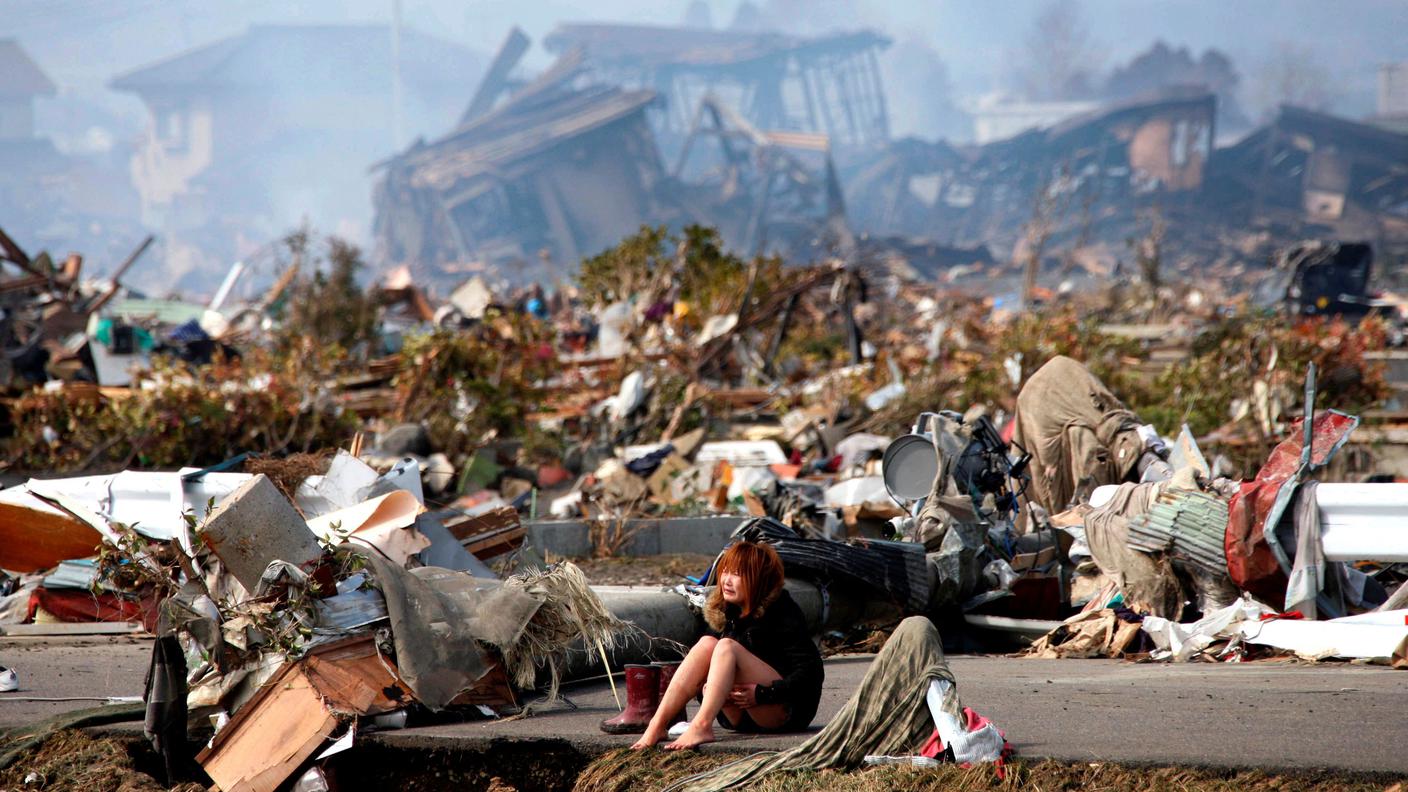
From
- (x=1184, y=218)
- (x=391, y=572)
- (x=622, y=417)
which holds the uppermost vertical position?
(x=391, y=572)

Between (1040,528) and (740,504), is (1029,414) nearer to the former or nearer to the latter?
(1040,528)

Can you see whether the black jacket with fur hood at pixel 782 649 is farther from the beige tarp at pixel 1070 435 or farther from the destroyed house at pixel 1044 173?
the destroyed house at pixel 1044 173

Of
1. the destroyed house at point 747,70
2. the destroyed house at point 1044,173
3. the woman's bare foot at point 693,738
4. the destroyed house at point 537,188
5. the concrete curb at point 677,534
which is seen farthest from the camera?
the destroyed house at point 747,70

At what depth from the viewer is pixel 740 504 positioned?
10352 mm

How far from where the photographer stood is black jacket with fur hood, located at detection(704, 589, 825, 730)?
A: 4.52 m

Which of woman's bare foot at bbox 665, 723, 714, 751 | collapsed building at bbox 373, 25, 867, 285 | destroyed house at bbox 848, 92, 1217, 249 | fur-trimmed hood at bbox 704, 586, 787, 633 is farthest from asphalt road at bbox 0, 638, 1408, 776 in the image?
collapsed building at bbox 373, 25, 867, 285

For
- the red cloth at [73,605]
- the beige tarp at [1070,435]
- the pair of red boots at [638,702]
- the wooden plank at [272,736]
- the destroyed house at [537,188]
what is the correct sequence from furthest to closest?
the destroyed house at [537,188], the beige tarp at [1070,435], the red cloth at [73,605], the pair of red boots at [638,702], the wooden plank at [272,736]

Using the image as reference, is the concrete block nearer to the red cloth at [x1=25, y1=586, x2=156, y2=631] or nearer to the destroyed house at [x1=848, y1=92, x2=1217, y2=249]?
the red cloth at [x1=25, y1=586, x2=156, y2=631]

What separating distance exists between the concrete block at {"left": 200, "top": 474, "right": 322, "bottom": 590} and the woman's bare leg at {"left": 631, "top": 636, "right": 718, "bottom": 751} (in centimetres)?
145

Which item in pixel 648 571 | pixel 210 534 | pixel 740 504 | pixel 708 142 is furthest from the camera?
pixel 708 142

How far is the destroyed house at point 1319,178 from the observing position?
87500 mm

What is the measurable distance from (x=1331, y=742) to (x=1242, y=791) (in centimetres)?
55

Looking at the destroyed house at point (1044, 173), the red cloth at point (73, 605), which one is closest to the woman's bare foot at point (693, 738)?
the red cloth at point (73, 605)

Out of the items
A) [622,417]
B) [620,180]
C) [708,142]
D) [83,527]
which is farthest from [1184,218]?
[83,527]
